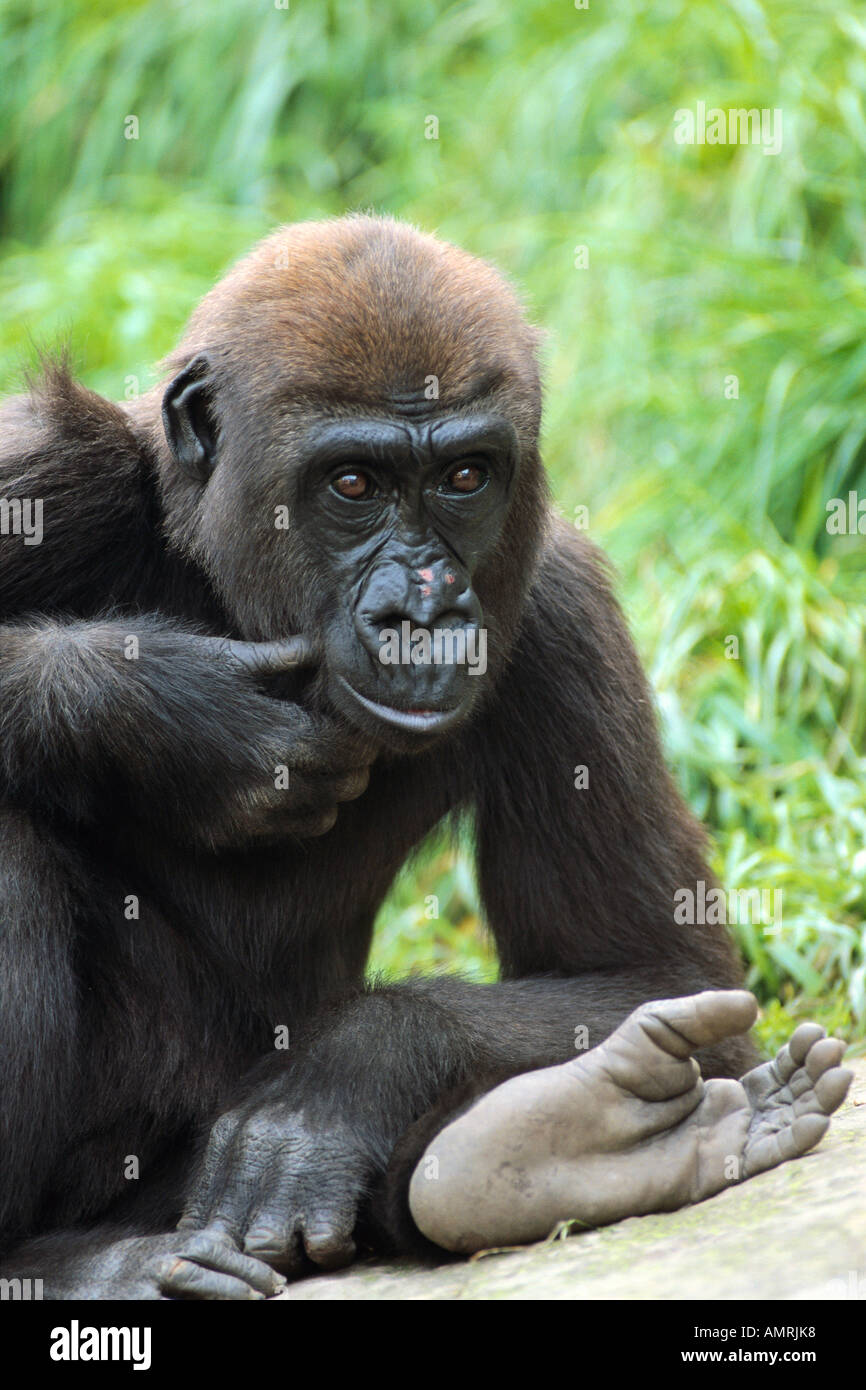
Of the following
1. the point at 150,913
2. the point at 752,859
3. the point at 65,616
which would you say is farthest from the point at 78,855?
the point at 752,859

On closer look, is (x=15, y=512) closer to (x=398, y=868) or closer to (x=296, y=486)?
(x=296, y=486)

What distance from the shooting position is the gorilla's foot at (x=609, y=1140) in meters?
3.55

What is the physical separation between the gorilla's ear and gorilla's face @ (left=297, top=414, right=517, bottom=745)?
0.33 m

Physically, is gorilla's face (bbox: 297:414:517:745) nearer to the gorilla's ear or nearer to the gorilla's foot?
the gorilla's ear

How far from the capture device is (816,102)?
338 inches

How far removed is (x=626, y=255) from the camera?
8391mm

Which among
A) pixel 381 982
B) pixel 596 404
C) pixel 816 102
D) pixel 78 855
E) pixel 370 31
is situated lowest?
pixel 381 982

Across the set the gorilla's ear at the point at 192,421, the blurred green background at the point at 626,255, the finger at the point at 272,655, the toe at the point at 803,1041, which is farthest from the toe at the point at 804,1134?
the gorilla's ear at the point at 192,421

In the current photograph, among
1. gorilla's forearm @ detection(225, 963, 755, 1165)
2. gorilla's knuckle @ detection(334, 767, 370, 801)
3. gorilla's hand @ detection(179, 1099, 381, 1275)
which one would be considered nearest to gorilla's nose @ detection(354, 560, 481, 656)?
gorilla's knuckle @ detection(334, 767, 370, 801)

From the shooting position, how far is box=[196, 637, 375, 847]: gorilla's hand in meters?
3.83

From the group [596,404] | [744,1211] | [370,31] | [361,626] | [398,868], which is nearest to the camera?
[744,1211]

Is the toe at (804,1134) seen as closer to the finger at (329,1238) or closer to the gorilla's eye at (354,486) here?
the finger at (329,1238)

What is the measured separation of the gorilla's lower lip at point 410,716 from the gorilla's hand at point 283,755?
11cm

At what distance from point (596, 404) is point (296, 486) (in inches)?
184
